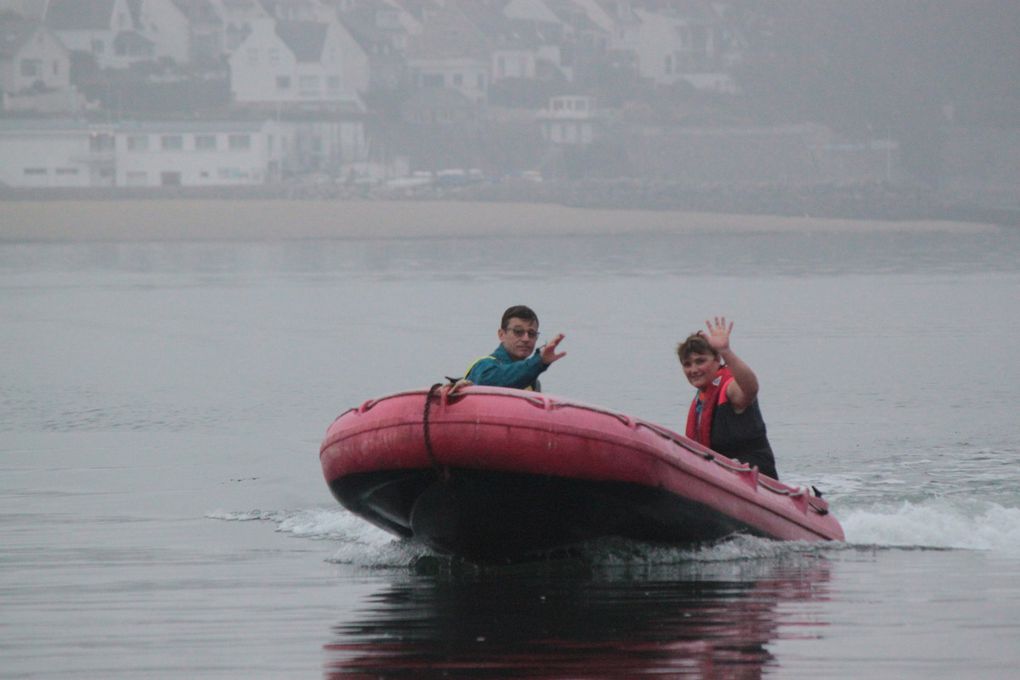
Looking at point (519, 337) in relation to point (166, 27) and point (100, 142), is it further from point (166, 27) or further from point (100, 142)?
point (166, 27)

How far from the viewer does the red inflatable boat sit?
8.86 meters

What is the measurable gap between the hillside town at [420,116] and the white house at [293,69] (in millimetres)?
101

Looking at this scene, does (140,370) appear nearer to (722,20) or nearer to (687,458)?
(687,458)

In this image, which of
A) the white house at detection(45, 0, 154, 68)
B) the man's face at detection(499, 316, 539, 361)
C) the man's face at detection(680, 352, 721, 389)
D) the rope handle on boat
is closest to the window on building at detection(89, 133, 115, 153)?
the white house at detection(45, 0, 154, 68)

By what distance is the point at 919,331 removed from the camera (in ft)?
99.1

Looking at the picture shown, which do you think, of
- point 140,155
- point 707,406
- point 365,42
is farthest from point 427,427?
point 365,42

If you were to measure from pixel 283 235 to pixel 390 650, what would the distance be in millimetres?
71301

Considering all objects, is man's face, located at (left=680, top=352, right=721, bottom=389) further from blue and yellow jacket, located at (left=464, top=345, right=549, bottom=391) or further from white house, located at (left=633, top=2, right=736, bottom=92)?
white house, located at (left=633, top=2, right=736, bottom=92)

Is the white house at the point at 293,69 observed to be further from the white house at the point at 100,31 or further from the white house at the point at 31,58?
the white house at the point at 31,58

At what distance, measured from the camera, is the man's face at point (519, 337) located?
920cm

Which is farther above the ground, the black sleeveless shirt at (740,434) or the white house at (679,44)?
the white house at (679,44)

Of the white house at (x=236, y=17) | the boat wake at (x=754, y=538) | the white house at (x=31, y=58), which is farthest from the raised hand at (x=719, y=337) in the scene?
the white house at (x=236, y=17)

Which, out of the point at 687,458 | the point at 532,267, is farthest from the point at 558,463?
the point at 532,267

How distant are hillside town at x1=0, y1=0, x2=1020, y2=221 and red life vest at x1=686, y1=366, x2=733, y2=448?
76327 millimetres
